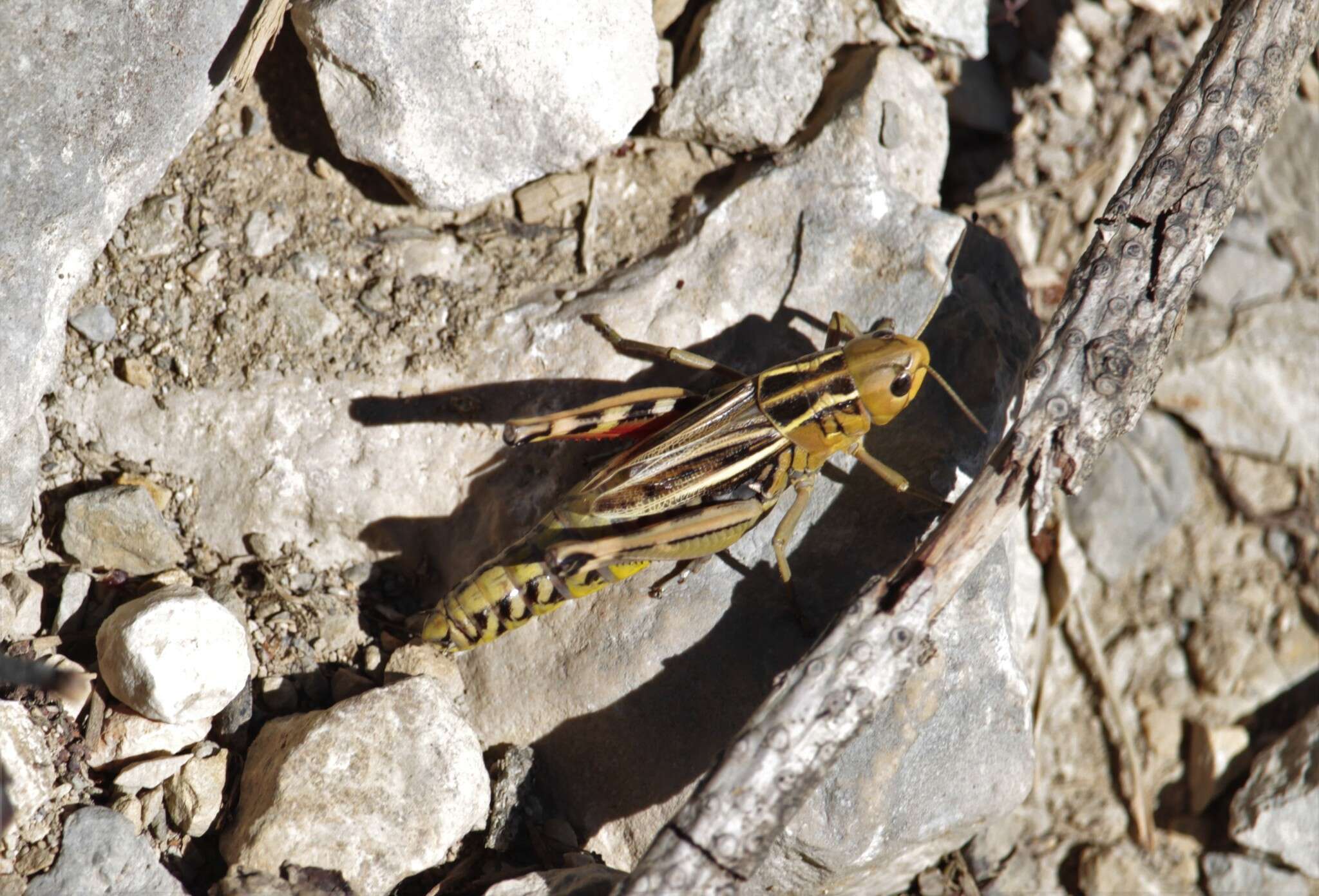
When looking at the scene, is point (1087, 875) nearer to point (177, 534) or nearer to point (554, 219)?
point (554, 219)

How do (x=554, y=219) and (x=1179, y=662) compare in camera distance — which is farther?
(x=1179, y=662)

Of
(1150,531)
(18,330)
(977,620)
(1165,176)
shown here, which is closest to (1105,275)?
(1165,176)

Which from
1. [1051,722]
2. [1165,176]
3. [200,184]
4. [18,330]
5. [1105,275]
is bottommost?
[1051,722]

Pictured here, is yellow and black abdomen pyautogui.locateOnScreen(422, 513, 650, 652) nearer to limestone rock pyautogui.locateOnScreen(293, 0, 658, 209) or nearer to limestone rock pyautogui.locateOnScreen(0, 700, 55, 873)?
limestone rock pyautogui.locateOnScreen(0, 700, 55, 873)

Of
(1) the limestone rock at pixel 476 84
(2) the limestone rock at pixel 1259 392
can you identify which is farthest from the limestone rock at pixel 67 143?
(2) the limestone rock at pixel 1259 392

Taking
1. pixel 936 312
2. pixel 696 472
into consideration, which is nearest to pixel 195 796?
pixel 696 472

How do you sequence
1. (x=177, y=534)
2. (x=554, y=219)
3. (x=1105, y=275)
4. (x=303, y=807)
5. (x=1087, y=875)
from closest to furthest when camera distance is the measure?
(x=303, y=807) < (x=1105, y=275) < (x=177, y=534) < (x=554, y=219) < (x=1087, y=875)

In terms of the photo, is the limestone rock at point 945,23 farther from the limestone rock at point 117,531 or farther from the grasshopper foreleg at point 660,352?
the limestone rock at point 117,531

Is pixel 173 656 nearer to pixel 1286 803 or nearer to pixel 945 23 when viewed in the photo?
pixel 945 23
